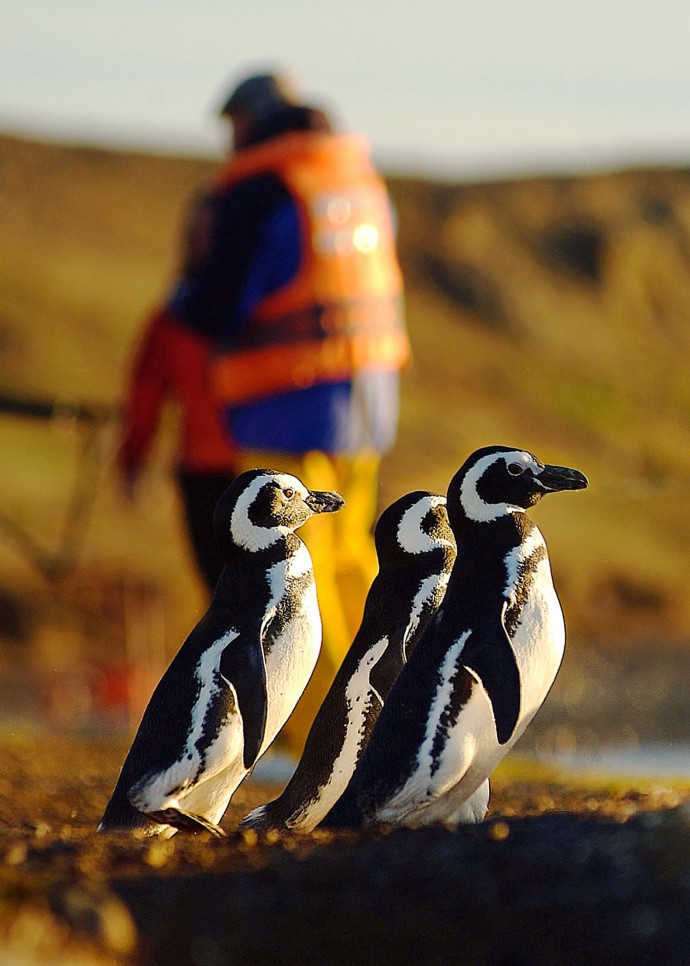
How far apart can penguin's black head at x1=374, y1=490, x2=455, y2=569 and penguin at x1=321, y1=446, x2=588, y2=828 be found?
13cm

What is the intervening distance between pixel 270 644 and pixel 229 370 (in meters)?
2.45

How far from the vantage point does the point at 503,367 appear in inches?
1188

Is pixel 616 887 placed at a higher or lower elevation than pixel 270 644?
lower

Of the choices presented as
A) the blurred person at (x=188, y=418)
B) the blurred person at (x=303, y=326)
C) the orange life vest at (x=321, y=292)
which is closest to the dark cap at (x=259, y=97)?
the blurred person at (x=303, y=326)

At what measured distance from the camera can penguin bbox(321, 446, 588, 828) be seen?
3.74 m

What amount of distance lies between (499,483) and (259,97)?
130 inches

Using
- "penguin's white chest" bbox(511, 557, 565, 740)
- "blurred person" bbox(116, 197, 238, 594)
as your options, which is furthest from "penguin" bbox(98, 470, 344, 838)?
"blurred person" bbox(116, 197, 238, 594)

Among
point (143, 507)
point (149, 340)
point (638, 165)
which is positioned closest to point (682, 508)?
point (143, 507)

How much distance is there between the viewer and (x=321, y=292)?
6523 millimetres

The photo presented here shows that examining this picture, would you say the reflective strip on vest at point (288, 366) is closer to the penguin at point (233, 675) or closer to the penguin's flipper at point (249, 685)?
the penguin at point (233, 675)

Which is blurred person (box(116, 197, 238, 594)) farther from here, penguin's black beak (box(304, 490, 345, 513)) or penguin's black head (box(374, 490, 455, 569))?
penguin's black head (box(374, 490, 455, 569))

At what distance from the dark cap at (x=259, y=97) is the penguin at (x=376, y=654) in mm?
3063

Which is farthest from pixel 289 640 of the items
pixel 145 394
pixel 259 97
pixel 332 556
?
pixel 259 97

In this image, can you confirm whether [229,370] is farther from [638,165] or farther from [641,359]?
[638,165]
